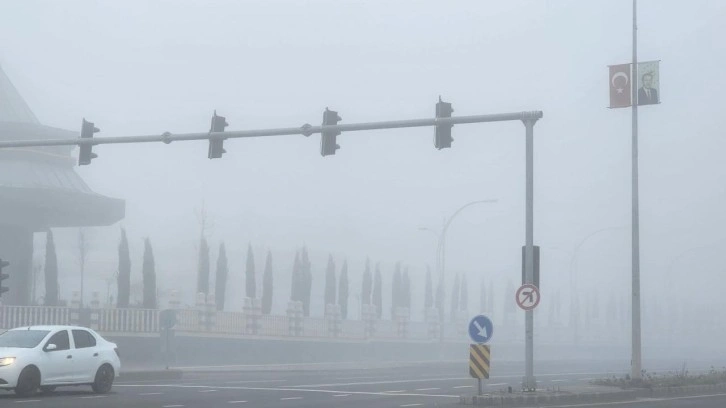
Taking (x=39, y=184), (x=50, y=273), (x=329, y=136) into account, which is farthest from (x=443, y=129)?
(x=50, y=273)

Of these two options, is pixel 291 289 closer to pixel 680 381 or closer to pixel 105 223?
pixel 105 223

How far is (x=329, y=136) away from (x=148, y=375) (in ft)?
51.7

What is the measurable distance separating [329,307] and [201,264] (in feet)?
30.0

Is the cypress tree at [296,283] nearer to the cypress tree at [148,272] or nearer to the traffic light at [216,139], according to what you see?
the cypress tree at [148,272]

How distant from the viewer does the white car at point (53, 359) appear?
24.1 m

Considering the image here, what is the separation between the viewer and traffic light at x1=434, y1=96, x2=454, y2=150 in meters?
24.3

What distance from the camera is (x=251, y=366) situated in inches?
2060

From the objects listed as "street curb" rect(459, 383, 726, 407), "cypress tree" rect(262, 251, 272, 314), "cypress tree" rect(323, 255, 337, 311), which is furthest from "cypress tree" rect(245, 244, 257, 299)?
"street curb" rect(459, 383, 726, 407)

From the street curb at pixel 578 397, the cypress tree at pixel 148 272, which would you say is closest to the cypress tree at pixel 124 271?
the cypress tree at pixel 148 272

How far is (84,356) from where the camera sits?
26062mm

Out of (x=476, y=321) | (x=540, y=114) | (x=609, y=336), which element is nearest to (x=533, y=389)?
(x=476, y=321)

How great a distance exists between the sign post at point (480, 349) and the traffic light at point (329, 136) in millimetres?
5271

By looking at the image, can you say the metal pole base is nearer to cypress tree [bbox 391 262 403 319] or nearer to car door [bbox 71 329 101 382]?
car door [bbox 71 329 101 382]

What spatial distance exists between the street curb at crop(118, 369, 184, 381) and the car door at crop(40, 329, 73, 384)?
10.6 metres
